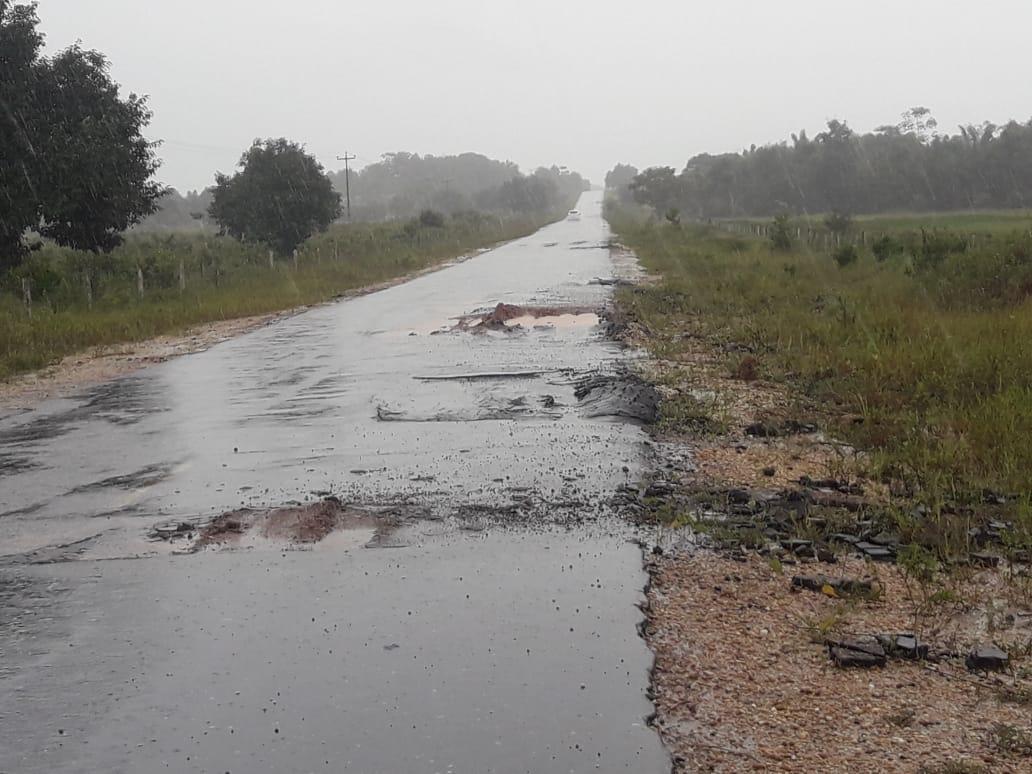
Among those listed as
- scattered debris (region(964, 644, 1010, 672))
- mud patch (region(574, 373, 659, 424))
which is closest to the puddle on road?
scattered debris (region(964, 644, 1010, 672))

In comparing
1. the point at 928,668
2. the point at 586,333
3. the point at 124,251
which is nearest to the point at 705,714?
the point at 928,668

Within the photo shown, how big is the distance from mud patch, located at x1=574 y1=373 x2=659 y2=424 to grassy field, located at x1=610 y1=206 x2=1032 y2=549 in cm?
159

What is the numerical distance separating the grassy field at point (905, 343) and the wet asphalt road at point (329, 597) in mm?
2276

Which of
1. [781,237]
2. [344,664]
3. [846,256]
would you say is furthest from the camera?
[781,237]

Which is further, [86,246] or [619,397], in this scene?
[86,246]

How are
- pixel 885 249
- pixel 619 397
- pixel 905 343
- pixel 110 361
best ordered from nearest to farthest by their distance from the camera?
pixel 619 397
pixel 905 343
pixel 110 361
pixel 885 249

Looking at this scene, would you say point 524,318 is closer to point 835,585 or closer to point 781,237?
point 835,585

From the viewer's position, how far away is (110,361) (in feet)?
49.2

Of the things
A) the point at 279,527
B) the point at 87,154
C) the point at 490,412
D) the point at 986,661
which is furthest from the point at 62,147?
the point at 986,661

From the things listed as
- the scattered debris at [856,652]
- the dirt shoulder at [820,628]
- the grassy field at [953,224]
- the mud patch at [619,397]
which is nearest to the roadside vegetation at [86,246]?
the mud patch at [619,397]

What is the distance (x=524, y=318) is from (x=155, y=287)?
11488mm

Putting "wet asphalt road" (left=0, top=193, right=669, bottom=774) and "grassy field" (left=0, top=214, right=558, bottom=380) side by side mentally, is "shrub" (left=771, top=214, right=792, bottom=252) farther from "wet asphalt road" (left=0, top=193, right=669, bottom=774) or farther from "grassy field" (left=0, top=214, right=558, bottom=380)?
"wet asphalt road" (left=0, top=193, right=669, bottom=774)

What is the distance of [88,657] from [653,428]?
5.63 metres

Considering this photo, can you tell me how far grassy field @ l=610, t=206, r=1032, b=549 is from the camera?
743 centimetres
